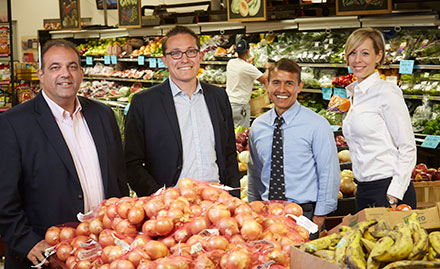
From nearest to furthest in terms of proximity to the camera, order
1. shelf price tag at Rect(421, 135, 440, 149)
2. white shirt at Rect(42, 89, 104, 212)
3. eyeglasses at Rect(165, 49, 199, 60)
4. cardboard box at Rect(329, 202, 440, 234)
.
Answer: cardboard box at Rect(329, 202, 440, 234) < white shirt at Rect(42, 89, 104, 212) < eyeglasses at Rect(165, 49, 199, 60) < shelf price tag at Rect(421, 135, 440, 149)

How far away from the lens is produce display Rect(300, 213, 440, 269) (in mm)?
1725

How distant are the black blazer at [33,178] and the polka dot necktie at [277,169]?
1.11 metres

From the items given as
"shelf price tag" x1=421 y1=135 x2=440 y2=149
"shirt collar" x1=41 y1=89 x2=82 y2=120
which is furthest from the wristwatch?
"shelf price tag" x1=421 y1=135 x2=440 y2=149

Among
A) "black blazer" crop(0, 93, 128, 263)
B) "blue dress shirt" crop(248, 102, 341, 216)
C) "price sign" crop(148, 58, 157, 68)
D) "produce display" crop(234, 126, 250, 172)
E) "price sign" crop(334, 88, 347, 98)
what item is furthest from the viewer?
"price sign" crop(148, 58, 157, 68)

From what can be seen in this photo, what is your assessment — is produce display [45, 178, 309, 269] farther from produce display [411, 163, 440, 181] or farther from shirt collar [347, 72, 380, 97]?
produce display [411, 163, 440, 181]

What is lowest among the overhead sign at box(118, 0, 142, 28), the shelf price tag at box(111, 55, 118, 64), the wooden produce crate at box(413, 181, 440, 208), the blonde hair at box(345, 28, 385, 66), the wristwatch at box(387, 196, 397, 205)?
the wooden produce crate at box(413, 181, 440, 208)

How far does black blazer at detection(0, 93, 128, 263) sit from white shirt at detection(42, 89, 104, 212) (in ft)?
0.22

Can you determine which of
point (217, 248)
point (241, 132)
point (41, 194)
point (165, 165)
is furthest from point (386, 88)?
point (241, 132)

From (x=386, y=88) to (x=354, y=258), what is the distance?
182 centimetres

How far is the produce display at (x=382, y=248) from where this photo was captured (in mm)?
1725

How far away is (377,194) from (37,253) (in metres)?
1.97

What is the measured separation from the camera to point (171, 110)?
3.19m

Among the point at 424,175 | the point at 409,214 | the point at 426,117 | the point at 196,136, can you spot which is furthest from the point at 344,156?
the point at 409,214

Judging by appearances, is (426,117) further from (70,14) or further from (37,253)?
(70,14)
